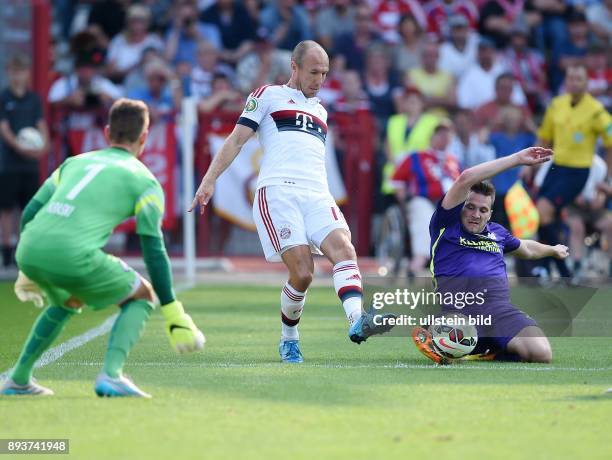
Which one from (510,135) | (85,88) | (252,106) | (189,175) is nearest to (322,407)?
(252,106)

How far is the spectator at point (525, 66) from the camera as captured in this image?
21.6 m

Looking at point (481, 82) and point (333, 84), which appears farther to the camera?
point (481, 82)

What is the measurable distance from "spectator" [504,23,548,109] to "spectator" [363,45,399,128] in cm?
227

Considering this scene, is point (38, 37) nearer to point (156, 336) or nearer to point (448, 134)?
point (448, 134)

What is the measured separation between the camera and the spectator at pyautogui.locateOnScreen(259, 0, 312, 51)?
2130cm

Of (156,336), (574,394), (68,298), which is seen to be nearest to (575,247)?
(156,336)

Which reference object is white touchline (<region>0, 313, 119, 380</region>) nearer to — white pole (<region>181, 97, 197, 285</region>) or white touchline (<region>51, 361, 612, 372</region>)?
white touchline (<region>51, 361, 612, 372</region>)

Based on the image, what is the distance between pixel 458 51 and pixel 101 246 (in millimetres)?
15089

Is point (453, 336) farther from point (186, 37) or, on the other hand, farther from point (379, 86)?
point (186, 37)

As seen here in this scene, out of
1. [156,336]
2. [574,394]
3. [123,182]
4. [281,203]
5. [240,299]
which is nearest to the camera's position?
[123,182]

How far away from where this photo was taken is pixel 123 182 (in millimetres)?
6934

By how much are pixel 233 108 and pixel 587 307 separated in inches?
266

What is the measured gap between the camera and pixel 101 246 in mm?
6949

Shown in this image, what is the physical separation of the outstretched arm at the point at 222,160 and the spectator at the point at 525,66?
12820mm
